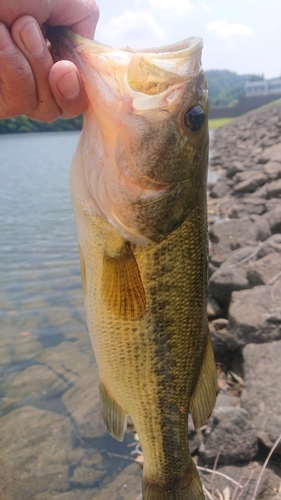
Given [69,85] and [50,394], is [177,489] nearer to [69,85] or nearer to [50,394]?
[69,85]

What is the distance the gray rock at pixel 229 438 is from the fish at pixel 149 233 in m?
0.93

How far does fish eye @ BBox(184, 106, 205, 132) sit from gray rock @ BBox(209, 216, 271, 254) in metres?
5.69

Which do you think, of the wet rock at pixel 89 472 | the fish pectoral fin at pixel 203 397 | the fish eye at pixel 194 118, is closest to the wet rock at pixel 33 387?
the wet rock at pixel 89 472

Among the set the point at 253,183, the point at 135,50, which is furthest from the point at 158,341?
the point at 253,183

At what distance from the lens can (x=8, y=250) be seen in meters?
10.6

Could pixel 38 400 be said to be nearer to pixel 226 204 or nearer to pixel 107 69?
pixel 107 69

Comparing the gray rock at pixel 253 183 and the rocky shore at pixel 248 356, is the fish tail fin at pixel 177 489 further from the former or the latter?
the gray rock at pixel 253 183

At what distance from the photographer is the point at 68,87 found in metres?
2.15

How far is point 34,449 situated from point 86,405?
0.73 m

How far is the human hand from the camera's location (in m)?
2.04

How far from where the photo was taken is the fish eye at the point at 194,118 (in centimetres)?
217

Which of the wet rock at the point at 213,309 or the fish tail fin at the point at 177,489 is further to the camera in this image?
the wet rock at the point at 213,309

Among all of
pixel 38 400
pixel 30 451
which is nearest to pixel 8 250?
pixel 38 400

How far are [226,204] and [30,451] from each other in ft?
33.0
